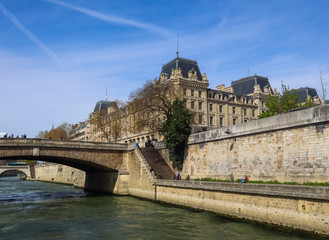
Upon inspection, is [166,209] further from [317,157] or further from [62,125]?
[62,125]

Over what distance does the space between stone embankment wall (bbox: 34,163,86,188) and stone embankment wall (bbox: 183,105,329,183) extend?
34309mm

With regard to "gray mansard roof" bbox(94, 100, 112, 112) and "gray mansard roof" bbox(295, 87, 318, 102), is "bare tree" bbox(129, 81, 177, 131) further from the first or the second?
"gray mansard roof" bbox(94, 100, 112, 112)

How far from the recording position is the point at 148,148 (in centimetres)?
4209

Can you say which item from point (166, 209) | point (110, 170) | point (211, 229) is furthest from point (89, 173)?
point (211, 229)

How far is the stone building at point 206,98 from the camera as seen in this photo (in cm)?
7038

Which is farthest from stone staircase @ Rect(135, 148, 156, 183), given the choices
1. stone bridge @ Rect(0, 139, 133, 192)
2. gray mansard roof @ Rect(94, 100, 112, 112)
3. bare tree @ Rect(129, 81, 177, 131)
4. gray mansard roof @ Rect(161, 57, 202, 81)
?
gray mansard roof @ Rect(94, 100, 112, 112)

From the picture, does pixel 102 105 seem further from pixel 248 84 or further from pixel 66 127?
pixel 248 84

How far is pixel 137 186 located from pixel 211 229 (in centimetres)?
1814

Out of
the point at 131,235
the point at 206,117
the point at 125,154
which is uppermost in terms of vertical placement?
the point at 206,117

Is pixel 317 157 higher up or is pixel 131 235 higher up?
pixel 317 157

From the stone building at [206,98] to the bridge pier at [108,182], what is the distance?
1555 centimetres

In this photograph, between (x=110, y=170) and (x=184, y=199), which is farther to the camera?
(x=110, y=170)

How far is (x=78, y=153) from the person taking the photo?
123ft

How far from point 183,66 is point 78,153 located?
41433 millimetres
